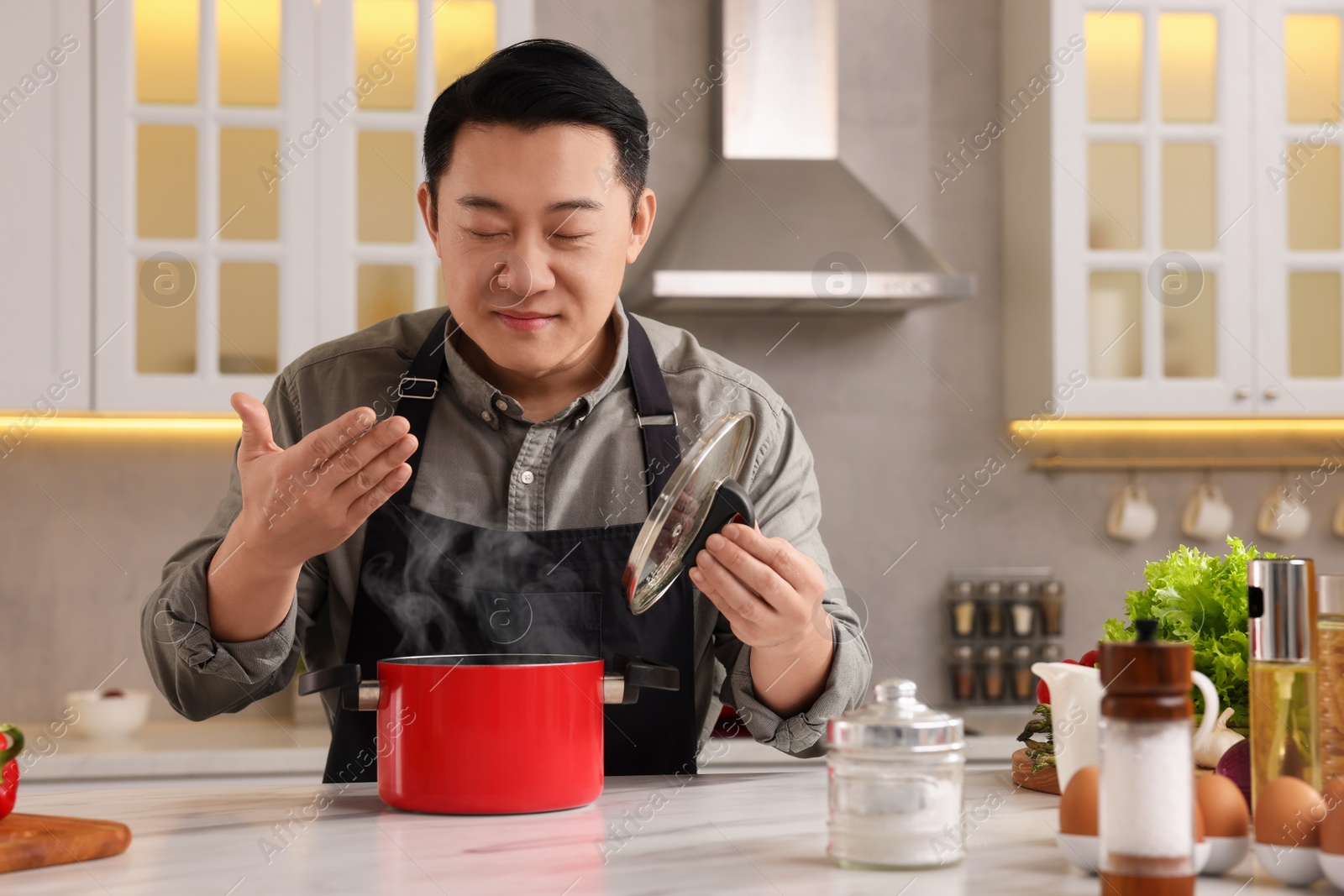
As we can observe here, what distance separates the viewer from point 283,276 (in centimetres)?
266

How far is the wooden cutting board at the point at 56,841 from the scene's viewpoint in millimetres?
884

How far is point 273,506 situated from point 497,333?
0.39 metres

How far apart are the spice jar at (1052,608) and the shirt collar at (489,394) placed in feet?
6.23

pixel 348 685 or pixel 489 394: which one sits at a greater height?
pixel 489 394

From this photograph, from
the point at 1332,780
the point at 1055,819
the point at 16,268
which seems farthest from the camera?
the point at 16,268

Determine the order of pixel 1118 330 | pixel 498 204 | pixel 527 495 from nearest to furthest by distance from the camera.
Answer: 1. pixel 498 204
2. pixel 527 495
3. pixel 1118 330

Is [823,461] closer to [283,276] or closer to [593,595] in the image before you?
[283,276]

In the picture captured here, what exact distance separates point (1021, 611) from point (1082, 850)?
2326 millimetres

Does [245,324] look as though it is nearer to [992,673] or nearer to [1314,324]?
[992,673]

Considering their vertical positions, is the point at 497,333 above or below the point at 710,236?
below

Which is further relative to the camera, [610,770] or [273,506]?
[610,770]

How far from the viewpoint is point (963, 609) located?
3104 millimetres

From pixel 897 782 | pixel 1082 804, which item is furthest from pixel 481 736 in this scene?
pixel 1082 804

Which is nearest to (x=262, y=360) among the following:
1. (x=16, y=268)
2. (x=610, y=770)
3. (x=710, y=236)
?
(x=16, y=268)
